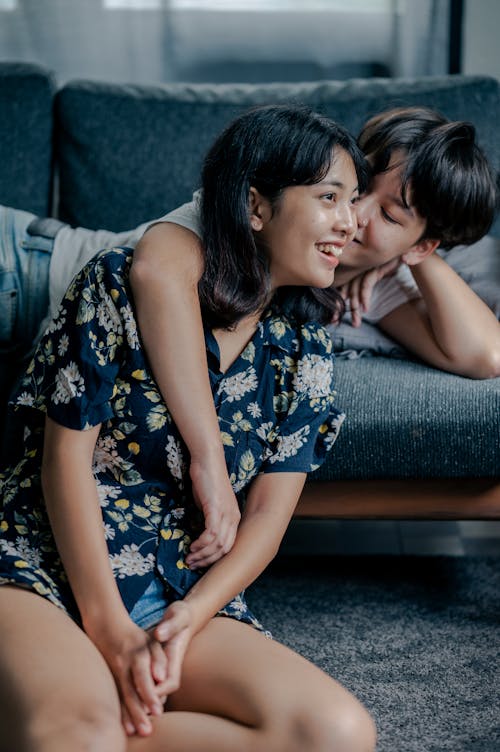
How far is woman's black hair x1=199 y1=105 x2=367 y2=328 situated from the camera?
1.30m

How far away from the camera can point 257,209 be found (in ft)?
4.40

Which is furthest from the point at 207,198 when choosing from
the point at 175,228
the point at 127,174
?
the point at 127,174

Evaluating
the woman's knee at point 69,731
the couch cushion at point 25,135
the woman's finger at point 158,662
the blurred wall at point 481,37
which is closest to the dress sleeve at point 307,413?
the woman's finger at point 158,662

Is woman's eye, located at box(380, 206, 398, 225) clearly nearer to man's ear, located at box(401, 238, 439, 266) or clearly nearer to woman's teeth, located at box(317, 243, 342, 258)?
man's ear, located at box(401, 238, 439, 266)

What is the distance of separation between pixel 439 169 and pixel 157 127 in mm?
821

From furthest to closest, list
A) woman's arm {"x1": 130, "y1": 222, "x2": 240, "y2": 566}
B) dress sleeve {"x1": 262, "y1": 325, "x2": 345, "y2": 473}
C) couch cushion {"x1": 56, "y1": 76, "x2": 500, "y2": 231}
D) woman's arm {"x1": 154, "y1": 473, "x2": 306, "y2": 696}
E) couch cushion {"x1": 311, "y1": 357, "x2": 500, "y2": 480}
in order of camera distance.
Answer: couch cushion {"x1": 56, "y1": 76, "x2": 500, "y2": 231} < couch cushion {"x1": 311, "y1": 357, "x2": 500, "y2": 480} < dress sleeve {"x1": 262, "y1": 325, "x2": 345, "y2": 473} < woman's arm {"x1": 130, "y1": 222, "x2": 240, "y2": 566} < woman's arm {"x1": 154, "y1": 473, "x2": 306, "y2": 696}

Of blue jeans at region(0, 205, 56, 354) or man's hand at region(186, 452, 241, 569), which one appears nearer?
man's hand at region(186, 452, 241, 569)

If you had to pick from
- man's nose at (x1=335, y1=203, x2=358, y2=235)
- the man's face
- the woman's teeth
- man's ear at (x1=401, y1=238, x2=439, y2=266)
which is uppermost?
man's nose at (x1=335, y1=203, x2=358, y2=235)

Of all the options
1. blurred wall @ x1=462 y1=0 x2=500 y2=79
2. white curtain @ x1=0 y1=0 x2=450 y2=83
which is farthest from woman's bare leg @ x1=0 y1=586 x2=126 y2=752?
blurred wall @ x1=462 y1=0 x2=500 y2=79

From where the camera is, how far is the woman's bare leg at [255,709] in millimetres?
1058

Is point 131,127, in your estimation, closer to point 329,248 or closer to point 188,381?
point 329,248

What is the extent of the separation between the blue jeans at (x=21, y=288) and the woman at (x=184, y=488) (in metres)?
0.57

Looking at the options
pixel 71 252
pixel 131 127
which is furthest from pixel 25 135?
pixel 71 252

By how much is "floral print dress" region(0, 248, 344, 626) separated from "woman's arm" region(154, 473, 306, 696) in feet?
0.10
